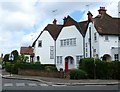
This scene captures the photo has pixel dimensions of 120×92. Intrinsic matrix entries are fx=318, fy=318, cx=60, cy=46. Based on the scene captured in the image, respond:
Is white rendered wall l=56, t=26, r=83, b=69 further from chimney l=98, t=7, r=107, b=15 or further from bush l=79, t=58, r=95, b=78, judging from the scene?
bush l=79, t=58, r=95, b=78

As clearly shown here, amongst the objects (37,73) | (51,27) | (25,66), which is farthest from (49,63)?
(37,73)

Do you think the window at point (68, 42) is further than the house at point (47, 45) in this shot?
No

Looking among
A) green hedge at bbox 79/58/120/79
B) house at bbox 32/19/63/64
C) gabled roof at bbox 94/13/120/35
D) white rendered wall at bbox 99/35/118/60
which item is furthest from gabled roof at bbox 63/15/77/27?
green hedge at bbox 79/58/120/79

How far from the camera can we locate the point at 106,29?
49.2m

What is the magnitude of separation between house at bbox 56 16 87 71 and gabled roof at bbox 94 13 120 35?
3247mm

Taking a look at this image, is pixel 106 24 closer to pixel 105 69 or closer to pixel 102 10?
pixel 102 10

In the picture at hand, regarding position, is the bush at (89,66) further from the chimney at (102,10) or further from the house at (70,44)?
the chimney at (102,10)

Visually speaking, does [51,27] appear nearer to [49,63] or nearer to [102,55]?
[49,63]

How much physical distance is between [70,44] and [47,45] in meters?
7.12

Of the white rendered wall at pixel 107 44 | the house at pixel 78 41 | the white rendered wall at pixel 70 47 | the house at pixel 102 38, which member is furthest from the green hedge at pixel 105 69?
the white rendered wall at pixel 70 47

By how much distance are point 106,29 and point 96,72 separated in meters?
15.8

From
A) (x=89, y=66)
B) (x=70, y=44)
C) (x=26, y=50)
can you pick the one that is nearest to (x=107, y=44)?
(x=70, y=44)

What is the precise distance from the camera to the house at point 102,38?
48.4m

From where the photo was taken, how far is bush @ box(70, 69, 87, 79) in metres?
33.4
